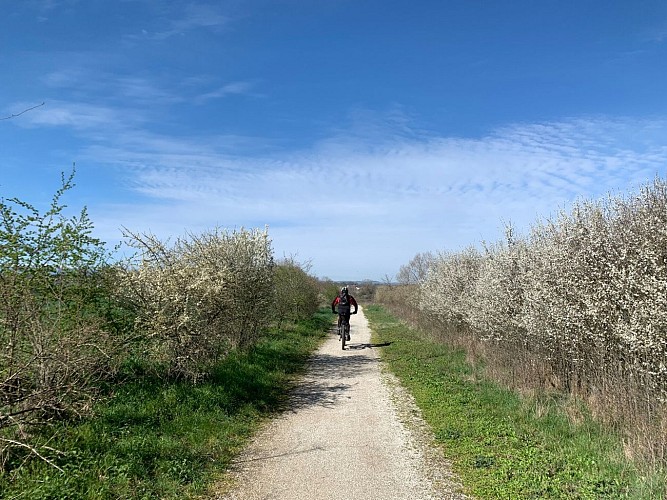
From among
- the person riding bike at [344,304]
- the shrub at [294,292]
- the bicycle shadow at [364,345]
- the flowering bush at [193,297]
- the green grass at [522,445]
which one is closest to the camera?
the green grass at [522,445]

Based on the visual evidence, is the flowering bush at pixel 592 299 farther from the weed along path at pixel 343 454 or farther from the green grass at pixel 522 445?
the weed along path at pixel 343 454

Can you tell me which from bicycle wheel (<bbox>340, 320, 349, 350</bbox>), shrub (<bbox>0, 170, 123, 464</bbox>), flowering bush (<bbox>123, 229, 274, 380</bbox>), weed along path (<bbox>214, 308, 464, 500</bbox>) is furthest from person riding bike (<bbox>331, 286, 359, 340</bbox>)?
shrub (<bbox>0, 170, 123, 464</bbox>)

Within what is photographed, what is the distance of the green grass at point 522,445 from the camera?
5461 millimetres

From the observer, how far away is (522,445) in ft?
23.0

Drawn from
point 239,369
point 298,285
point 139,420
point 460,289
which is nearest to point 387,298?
point 298,285

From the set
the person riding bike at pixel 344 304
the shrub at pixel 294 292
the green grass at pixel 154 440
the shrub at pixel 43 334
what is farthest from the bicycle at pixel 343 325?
the shrub at pixel 43 334

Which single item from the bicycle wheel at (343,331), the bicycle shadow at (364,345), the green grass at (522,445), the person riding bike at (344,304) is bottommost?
the bicycle shadow at (364,345)

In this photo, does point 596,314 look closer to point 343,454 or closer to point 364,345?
point 343,454

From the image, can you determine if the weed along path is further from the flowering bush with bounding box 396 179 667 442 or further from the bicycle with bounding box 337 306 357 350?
the bicycle with bounding box 337 306 357 350

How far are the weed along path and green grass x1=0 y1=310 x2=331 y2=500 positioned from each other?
1.60 ft

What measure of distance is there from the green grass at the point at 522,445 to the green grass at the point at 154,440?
334cm

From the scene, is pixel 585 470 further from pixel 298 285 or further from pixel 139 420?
pixel 298 285

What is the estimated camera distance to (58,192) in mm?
8008

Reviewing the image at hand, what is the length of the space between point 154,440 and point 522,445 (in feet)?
17.9
